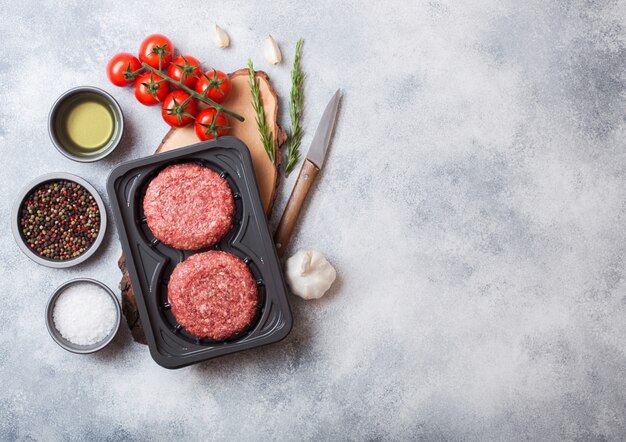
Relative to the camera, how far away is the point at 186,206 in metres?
2.26

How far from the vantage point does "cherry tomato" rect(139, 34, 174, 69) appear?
239 cm

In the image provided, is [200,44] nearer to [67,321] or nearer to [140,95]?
[140,95]

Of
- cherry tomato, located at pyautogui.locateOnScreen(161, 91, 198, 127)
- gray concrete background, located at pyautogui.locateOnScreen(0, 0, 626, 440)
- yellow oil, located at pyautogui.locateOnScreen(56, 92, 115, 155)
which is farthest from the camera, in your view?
gray concrete background, located at pyautogui.locateOnScreen(0, 0, 626, 440)

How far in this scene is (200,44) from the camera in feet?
8.40

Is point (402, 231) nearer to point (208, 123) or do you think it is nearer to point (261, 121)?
point (261, 121)

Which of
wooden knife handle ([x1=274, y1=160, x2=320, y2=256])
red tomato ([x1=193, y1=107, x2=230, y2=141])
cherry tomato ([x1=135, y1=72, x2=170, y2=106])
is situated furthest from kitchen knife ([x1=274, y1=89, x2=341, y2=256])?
cherry tomato ([x1=135, y1=72, x2=170, y2=106])

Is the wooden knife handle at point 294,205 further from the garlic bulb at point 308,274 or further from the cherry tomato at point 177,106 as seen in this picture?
the cherry tomato at point 177,106

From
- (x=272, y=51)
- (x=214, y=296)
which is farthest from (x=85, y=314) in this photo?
(x=272, y=51)

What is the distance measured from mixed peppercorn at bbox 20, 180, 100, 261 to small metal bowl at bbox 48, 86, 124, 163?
0.13 metres

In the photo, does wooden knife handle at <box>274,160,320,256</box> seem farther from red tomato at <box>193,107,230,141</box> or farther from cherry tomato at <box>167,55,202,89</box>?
cherry tomato at <box>167,55,202,89</box>

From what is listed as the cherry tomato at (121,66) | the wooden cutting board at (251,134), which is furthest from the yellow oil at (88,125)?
the wooden cutting board at (251,134)

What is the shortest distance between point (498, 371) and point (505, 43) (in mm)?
1554

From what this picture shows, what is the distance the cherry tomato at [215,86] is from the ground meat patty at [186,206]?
0.34 m

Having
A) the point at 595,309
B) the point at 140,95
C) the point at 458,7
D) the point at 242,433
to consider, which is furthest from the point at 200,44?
the point at 595,309
